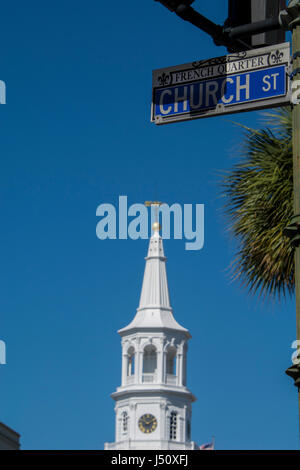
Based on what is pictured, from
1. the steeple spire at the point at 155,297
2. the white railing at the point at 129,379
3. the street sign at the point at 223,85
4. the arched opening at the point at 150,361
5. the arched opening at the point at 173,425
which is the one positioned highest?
the steeple spire at the point at 155,297

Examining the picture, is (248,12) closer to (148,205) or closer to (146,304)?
(146,304)

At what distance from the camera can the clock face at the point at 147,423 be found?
120369mm

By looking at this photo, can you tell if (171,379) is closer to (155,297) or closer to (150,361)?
(150,361)

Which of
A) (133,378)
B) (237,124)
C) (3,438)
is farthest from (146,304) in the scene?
(237,124)

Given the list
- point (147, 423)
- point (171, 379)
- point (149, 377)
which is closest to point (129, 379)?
point (149, 377)

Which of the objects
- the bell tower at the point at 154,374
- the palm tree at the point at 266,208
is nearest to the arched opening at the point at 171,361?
the bell tower at the point at 154,374

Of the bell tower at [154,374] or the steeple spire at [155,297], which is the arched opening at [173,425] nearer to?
the bell tower at [154,374]

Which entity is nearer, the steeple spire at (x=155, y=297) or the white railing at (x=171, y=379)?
the steeple spire at (x=155, y=297)

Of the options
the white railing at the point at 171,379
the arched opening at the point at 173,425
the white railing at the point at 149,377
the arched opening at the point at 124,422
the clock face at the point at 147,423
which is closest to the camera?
the clock face at the point at 147,423

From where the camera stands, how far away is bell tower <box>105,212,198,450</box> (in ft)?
392

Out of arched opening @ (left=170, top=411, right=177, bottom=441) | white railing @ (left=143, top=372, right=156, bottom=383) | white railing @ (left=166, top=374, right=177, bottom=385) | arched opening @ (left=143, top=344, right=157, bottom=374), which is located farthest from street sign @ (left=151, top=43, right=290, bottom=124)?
white railing @ (left=166, top=374, right=177, bottom=385)

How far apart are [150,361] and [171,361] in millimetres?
2589

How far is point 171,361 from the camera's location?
410 feet
